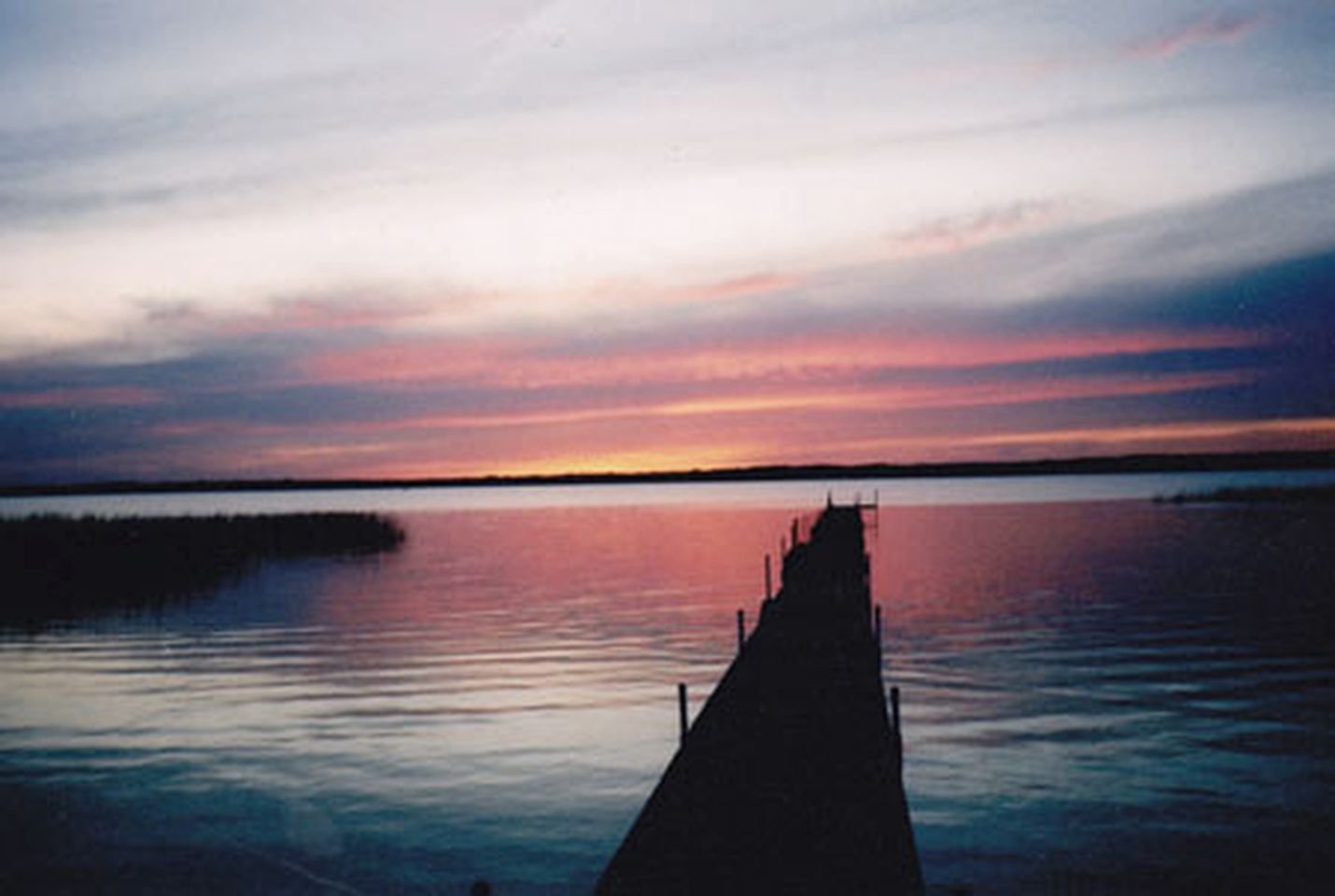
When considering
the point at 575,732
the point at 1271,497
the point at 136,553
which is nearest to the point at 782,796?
the point at 575,732

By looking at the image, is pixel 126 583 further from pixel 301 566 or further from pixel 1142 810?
pixel 1142 810

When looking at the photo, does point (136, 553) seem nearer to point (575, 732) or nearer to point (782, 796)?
point (575, 732)

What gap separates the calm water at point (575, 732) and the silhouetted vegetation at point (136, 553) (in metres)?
3.10

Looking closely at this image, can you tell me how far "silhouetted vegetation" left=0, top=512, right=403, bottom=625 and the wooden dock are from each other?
26.5 m

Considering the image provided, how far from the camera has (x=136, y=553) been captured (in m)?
50.7

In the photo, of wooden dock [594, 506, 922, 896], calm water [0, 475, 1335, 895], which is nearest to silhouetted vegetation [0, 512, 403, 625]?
calm water [0, 475, 1335, 895]

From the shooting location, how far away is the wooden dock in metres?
9.79

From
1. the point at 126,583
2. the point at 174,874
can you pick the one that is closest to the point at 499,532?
the point at 126,583

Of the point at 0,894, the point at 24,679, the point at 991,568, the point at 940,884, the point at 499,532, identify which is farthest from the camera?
the point at 499,532

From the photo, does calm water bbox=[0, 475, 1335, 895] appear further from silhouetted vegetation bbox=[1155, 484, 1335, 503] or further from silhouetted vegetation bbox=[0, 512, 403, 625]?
silhouetted vegetation bbox=[1155, 484, 1335, 503]

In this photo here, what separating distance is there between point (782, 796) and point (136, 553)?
4478 cm

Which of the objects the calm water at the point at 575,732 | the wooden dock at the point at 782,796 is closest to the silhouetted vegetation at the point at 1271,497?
the calm water at the point at 575,732

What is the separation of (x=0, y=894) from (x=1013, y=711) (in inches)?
629

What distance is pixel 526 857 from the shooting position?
15023mm
